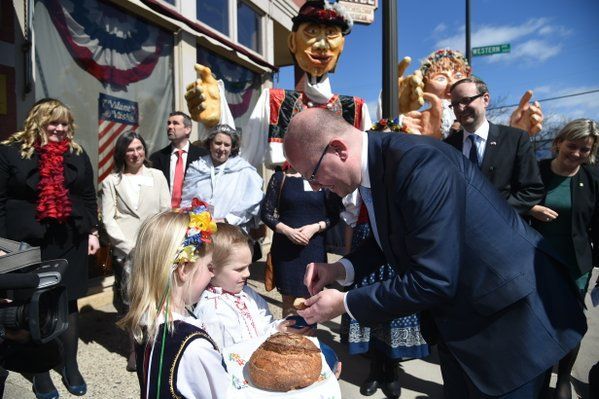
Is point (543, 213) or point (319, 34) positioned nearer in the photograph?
point (543, 213)

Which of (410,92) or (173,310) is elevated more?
(410,92)

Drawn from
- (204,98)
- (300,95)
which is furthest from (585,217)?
(204,98)

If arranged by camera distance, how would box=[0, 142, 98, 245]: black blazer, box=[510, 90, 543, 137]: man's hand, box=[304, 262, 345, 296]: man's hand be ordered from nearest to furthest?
box=[304, 262, 345, 296]: man's hand < box=[0, 142, 98, 245]: black blazer < box=[510, 90, 543, 137]: man's hand

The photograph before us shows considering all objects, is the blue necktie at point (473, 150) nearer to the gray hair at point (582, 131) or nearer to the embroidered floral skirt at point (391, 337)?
the gray hair at point (582, 131)

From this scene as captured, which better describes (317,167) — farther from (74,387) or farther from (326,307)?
(74,387)

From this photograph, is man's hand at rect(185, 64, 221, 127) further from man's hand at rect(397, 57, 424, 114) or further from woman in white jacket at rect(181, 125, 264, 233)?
man's hand at rect(397, 57, 424, 114)

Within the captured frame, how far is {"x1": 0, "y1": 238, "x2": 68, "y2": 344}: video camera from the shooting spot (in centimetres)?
125

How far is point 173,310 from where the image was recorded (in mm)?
1617

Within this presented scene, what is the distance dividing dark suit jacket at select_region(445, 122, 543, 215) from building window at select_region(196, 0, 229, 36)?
5215 millimetres

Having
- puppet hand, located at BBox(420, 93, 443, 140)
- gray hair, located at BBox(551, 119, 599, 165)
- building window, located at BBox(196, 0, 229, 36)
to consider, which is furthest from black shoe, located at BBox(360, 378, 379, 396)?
building window, located at BBox(196, 0, 229, 36)

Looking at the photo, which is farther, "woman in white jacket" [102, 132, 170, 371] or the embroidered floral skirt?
"woman in white jacket" [102, 132, 170, 371]

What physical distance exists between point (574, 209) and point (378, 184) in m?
2.08

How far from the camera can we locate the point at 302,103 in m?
3.45

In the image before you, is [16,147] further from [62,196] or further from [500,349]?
[500,349]
